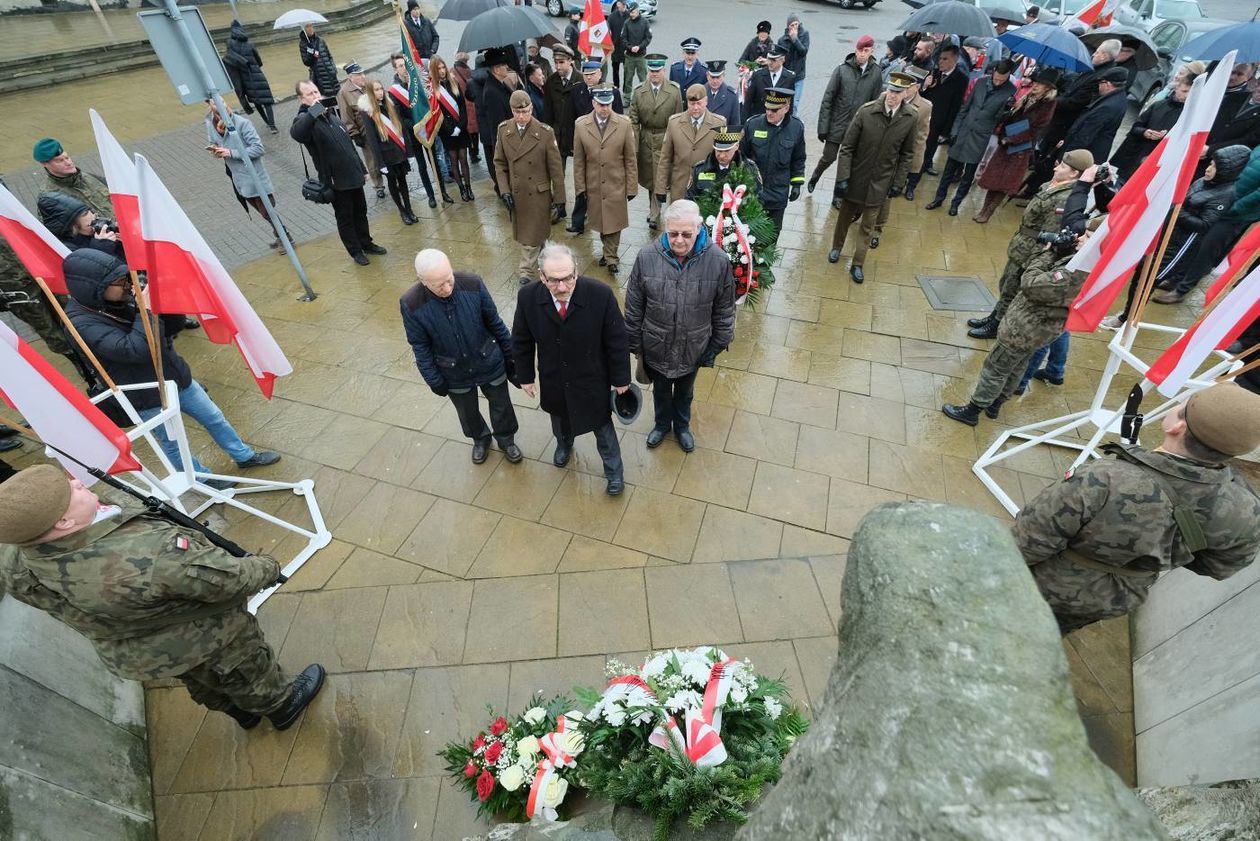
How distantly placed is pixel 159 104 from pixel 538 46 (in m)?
8.73

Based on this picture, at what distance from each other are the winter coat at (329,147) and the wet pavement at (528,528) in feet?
3.58

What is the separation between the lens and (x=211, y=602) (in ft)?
8.65

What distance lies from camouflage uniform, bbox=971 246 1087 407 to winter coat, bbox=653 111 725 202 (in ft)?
12.0

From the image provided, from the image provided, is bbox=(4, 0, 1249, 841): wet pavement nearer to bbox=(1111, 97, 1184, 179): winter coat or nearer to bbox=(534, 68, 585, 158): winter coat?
bbox=(1111, 97, 1184, 179): winter coat

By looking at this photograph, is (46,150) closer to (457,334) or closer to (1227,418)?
(457,334)

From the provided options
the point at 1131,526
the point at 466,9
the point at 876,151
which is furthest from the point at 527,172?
the point at 1131,526

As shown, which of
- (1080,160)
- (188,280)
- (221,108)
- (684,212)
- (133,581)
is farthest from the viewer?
(221,108)

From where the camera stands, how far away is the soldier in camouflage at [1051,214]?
4586 millimetres

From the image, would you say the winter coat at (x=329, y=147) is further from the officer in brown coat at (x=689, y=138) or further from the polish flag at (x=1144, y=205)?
the polish flag at (x=1144, y=205)

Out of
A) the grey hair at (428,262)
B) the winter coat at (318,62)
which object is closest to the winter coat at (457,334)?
the grey hair at (428,262)

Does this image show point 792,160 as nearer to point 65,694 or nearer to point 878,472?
point 878,472

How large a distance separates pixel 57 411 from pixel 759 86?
27.7 ft

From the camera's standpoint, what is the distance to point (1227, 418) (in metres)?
2.19

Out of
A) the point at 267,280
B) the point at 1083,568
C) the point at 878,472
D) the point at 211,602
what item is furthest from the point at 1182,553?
the point at 267,280
